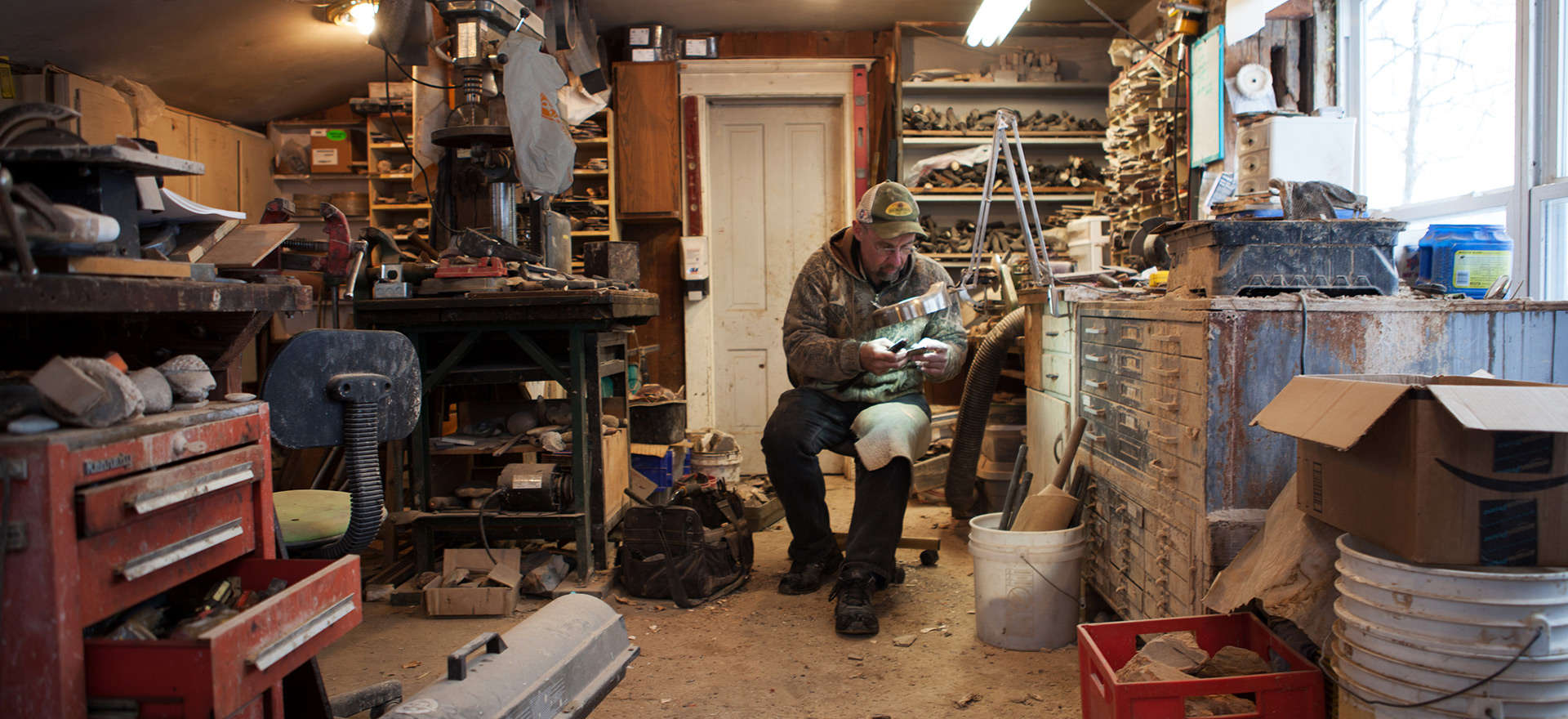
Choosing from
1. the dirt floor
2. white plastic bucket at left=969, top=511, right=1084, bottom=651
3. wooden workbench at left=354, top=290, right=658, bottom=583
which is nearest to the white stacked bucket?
the dirt floor

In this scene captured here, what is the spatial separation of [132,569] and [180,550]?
9 centimetres

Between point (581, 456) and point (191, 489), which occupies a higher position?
point (191, 489)

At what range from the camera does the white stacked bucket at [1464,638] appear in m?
1.31

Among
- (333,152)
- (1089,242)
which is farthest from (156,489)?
(333,152)

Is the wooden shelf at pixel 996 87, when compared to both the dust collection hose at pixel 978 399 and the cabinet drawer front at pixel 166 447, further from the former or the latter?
the cabinet drawer front at pixel 166 447

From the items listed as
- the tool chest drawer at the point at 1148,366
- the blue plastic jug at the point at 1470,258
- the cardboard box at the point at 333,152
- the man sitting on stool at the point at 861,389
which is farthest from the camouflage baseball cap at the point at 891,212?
the cardboard box at the point at 333,152

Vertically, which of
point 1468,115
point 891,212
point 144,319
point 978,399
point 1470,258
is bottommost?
point 978,399

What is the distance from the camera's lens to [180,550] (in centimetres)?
124

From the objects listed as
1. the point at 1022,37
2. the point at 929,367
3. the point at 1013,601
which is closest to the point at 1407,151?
the point at 929,367

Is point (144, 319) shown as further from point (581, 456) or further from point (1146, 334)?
point (1146, 334)

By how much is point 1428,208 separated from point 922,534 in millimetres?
2187

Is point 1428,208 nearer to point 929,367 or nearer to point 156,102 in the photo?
point 929,367

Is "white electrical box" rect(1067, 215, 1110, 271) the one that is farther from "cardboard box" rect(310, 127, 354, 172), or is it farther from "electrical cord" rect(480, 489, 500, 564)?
"cardboard box" rect(310, 127, 354, 172)

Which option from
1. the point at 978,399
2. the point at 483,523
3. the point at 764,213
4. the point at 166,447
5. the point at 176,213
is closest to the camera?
the point at 166,447
